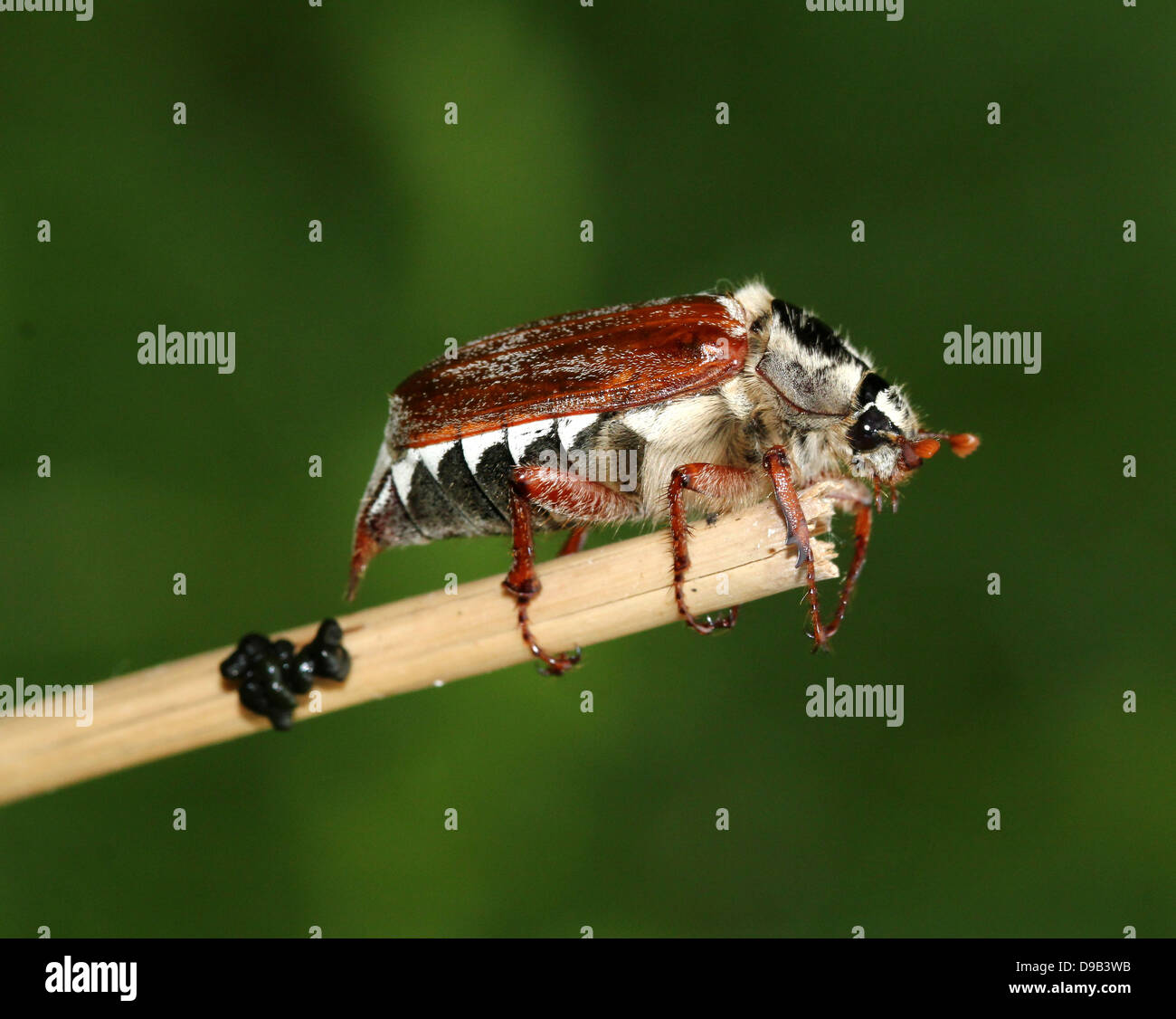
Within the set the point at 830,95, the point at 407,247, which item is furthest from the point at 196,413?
the point at 830,95

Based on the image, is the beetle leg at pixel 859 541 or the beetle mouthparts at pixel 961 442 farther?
the beetle leg at pixel 859 541

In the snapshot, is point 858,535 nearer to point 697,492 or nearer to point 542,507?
point 697,492

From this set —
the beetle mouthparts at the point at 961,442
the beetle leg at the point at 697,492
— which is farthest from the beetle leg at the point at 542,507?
the beetle mouthparts at the point at 961,442

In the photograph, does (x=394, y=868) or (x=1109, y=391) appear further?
(x=1109, y=391)

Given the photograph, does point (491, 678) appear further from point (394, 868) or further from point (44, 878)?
point (44, 878)

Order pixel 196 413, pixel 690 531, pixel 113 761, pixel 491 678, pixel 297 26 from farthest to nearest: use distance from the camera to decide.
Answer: pixel 297 26 → pixel 196 413 → pixel 491 678 → pixel 690 531 → pixel 113 761

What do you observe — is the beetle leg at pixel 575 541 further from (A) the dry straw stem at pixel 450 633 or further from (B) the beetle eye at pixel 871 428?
(B) the beetle eye at pixel 871 428

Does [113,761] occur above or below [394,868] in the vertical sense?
above
